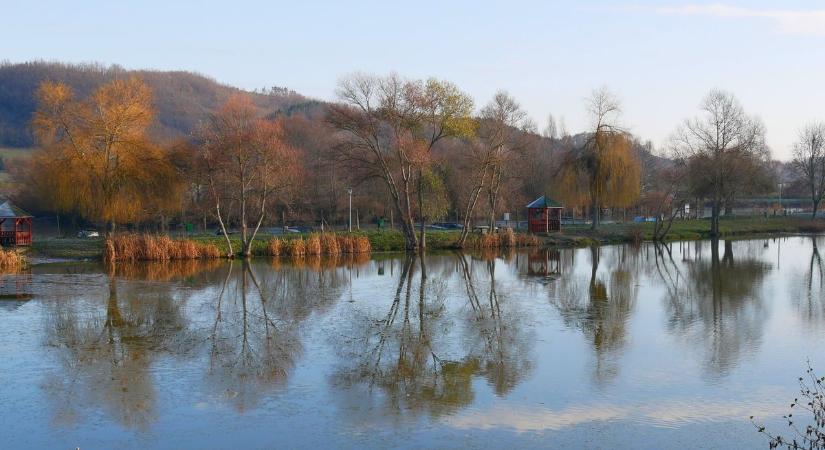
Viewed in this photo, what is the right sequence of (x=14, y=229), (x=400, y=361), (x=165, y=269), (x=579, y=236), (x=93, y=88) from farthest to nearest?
(x=93, y=88) → (x=579, y=236) → (x=14, y=229) → (x=165, y=269) → (x=400, y=361)

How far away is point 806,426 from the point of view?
31.1 feet

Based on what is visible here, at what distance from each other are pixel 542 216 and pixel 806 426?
116ft

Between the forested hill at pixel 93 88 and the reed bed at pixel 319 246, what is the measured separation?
207ft

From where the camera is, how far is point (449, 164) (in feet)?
172

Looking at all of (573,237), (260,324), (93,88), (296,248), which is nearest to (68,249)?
(296,248)

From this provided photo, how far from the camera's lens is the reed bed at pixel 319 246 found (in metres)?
34.6

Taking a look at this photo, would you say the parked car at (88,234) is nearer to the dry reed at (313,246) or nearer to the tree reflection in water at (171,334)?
the dry reed at (313,246)

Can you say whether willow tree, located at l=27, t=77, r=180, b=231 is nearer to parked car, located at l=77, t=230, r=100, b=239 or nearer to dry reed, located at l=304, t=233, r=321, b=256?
dry reed, located at l=304, t=233, r=321, b=256

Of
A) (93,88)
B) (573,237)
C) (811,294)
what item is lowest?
(811,294)

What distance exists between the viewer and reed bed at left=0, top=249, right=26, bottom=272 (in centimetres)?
2814

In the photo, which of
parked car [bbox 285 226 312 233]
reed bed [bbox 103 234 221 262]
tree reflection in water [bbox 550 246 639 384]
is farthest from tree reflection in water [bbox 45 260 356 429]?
parked car [bbox 285 226 312 233]

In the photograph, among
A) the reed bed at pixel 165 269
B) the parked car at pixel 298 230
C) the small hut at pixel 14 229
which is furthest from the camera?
the parked car at pixel 298 230

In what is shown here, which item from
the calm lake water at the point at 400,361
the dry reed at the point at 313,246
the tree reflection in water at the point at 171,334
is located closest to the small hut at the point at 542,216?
the dry reed at the point at 313,246

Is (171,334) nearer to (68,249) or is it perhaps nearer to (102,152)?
(68,249)
